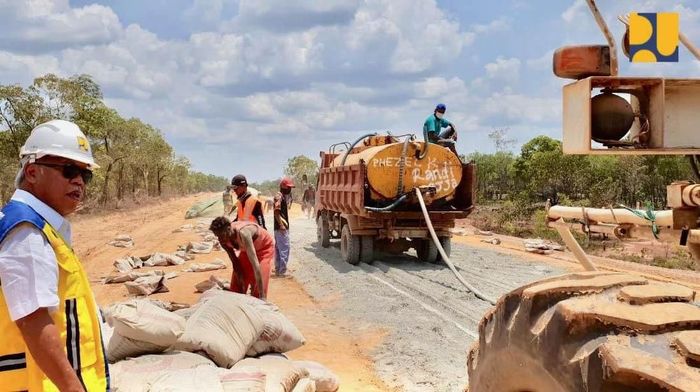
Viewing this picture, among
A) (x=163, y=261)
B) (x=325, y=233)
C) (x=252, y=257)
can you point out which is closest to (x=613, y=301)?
(x=252, y=257)

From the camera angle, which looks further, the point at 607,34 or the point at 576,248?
the point at 576,248

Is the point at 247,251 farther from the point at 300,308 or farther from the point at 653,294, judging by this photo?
the point at 653,294

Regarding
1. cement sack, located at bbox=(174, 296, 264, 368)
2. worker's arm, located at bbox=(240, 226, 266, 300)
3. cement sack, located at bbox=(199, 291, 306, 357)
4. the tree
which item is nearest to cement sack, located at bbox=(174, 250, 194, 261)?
worker's arm, located at bbox=(240, 226, 266, 300)

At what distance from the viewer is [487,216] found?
24.2 m

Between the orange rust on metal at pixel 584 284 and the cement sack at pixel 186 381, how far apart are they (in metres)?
2.11

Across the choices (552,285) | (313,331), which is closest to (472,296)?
(313,331)

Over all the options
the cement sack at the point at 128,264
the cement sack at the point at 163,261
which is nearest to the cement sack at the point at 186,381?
the cement sack at the point at 128,264

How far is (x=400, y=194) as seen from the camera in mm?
9984

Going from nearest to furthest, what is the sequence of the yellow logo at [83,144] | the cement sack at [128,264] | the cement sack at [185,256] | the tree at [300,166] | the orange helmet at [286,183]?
the yellow logo at [83,144]
the orange helmet at [286,183]
the cement sack at [128,264]
the cement sack at [185,256]
the tree at [300,166]

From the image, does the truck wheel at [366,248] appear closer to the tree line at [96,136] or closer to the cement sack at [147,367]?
the cement sack at [147,367]

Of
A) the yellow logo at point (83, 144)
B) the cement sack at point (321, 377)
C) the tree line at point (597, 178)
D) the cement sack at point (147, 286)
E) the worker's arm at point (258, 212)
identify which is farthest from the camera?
the tree line at point (597, 178)

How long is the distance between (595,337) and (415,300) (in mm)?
6271

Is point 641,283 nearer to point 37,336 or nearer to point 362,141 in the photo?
point 37,336

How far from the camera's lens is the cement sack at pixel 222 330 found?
4.06 m
